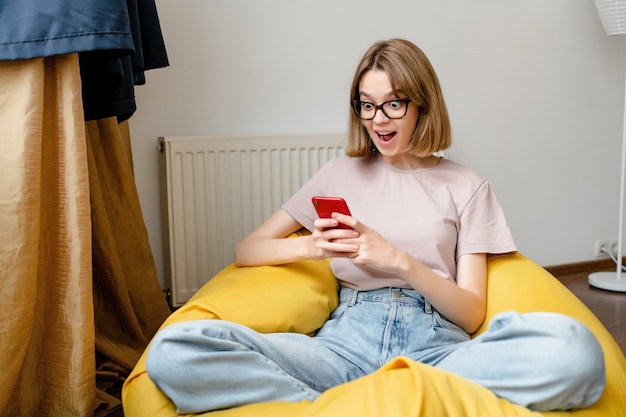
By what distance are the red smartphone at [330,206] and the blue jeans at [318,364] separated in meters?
0.27

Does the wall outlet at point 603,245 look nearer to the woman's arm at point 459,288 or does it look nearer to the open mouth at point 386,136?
the woman's arm at point 459,288

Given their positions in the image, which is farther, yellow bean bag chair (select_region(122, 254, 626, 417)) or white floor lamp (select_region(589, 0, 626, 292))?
white floor lamp (select_region(589, 0, 626, 292))

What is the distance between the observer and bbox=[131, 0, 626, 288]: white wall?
2381 millimetres

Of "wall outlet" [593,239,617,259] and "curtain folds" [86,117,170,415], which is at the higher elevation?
"curtain folds" [86,117,170,415]

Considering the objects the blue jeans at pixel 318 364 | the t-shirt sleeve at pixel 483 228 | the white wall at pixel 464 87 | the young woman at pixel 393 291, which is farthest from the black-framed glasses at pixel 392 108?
the white wall at pixel 464 87

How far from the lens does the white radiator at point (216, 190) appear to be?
232cm

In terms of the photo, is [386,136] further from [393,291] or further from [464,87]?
[464,87]

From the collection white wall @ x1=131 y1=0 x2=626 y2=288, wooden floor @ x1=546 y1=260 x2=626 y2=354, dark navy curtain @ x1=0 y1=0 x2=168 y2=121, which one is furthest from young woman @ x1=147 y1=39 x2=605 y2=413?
wooden floor @ x1=546 y1=260 x2=626 y2=354

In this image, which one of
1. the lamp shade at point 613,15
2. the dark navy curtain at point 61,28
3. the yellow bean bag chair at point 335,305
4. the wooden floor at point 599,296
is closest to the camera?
the yellow bean bag chair at point 335,305

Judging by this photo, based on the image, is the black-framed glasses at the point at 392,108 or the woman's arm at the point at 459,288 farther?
the black-framed glasses at the point at 392,108

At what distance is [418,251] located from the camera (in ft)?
5.32

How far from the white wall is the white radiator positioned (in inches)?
3.7

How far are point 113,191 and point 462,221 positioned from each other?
987 millimetres

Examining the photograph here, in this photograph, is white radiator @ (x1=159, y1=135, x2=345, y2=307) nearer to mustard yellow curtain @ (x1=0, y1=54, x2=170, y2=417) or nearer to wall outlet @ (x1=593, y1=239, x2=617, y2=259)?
mustard yellow curtain @ (x1=0, y1=54, x2=170, y2=417)
